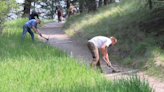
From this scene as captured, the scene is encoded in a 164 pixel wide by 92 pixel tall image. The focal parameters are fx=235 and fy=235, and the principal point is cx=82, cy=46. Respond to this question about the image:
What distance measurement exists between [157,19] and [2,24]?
22.4 ft

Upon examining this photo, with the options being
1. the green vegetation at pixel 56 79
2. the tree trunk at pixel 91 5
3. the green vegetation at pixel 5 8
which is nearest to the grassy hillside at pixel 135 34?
the green vegetation at pixel 56 79

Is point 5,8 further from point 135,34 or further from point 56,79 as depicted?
point 56,79

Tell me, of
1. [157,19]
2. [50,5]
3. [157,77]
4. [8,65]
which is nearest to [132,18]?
[157,19]

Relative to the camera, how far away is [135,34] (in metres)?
9.28

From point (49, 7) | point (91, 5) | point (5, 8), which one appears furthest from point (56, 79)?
point (49, 7)

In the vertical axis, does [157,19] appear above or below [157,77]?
above

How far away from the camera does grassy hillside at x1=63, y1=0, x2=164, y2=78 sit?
706cm

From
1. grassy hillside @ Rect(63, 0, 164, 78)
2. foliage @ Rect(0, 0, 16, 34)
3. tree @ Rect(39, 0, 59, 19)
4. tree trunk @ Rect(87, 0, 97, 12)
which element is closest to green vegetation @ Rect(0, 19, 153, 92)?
grassy hillside @ Rect(63, 0, 164, 78)

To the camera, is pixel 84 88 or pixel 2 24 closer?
pixel 84 88

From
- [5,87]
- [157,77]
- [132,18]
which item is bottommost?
Answer: [157,77]

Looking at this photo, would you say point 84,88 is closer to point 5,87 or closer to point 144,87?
point 144,87

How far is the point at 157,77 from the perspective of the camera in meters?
6.03

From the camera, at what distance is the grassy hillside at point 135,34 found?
23.2ft

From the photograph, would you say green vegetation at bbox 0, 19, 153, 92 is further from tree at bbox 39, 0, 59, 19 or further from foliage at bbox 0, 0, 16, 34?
tree at bbox 39, 0, 59, 19
